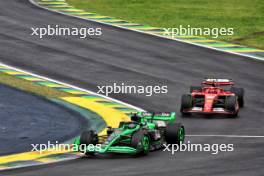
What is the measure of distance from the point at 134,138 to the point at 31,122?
218 inches

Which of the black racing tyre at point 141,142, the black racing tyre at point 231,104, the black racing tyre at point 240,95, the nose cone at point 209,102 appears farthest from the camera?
the black racing tyre at point 240,95

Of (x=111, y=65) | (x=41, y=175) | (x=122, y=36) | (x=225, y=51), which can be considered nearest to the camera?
(x=41, y=175)

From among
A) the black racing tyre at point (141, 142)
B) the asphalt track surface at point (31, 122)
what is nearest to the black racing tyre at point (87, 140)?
the black racing tyre at point (141, 142)

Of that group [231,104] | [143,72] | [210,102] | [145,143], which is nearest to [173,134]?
[145,143]

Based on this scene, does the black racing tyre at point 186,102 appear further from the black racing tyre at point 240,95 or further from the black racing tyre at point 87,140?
the black racing tyre at point 87,140

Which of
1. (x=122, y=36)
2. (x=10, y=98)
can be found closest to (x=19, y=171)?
(x=10, y=98)

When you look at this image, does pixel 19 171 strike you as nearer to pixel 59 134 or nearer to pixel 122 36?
pixel 59 134

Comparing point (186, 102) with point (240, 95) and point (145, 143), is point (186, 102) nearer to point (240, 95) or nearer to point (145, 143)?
point (240, 95)

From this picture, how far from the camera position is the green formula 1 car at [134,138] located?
76.5 ft

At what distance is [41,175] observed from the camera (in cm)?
2089

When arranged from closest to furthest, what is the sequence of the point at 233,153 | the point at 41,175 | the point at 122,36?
1. the point at 41,175
2. the point at 233,153
3. the point at 122,36

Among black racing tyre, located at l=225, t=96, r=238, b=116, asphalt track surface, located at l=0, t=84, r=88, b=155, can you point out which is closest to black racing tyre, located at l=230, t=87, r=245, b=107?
black racing tyre, located at l=225, t=96, r=238, b=116

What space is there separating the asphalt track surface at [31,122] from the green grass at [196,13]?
14.8 meters

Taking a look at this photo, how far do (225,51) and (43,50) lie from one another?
7912 millimetres
